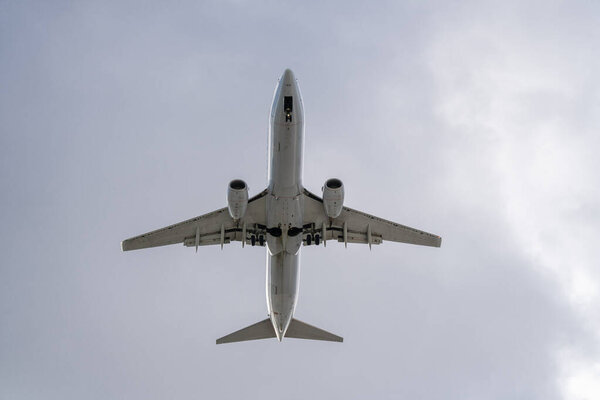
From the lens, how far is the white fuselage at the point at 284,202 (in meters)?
32.8

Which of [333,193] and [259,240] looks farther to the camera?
[259,240]

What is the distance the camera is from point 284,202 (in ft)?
117

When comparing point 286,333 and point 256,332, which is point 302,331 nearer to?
point 286,333

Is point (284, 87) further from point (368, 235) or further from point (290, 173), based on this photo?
point (368, 235)

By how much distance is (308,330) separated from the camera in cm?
4234

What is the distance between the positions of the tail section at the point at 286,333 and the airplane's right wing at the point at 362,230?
22.4 feet

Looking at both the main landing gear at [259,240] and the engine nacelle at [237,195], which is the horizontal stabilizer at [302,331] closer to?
the main landing gear at [259,240]

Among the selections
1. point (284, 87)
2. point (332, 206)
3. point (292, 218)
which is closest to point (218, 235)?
point (292, 218)

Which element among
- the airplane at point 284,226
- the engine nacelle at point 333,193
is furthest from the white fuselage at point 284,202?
the engine nacelle at point 333,193

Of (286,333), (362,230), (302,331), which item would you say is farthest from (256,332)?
(362,230)

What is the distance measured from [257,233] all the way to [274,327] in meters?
6.54

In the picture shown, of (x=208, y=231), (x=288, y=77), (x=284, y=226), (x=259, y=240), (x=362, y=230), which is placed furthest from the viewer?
(x=362, y=230)

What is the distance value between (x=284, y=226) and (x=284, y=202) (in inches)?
75.2

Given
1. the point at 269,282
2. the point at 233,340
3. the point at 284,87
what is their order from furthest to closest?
the point at 233,340, the point at 269,282, the point at 284,87
